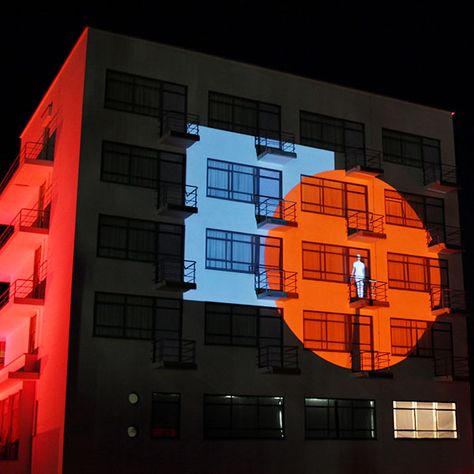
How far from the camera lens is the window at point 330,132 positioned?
39.8 meters

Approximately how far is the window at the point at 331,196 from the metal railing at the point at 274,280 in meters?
3.21

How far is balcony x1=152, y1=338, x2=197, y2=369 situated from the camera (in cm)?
3356

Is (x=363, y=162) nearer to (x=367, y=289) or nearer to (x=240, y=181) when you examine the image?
(x=367, y=289)

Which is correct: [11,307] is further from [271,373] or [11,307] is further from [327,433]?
[327,433]

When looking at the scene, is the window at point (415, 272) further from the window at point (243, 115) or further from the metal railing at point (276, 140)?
the window at point (243, 115)

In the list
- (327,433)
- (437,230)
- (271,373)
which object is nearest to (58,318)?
(271,373)

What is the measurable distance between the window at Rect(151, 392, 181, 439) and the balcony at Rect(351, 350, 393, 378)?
836 cm

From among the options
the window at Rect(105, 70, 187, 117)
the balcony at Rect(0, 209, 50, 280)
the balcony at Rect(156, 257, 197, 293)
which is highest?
the window at Rect(105, 70, 187, 117)

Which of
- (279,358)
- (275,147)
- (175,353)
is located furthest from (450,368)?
(175,353)

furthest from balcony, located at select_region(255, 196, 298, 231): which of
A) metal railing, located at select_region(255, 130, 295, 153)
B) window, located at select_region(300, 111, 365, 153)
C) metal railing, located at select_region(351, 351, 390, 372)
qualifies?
metal railing, located at select_region(351, 351, 390, 372)

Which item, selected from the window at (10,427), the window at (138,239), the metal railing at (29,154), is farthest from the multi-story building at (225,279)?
the metal railing at (29,154)

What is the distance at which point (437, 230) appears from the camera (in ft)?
138

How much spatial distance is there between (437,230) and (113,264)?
54.5 ft

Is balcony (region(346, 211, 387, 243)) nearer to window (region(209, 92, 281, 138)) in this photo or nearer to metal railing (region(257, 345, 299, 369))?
window (region(209, 92, 281, 138))
